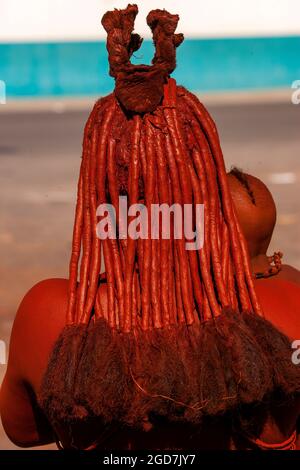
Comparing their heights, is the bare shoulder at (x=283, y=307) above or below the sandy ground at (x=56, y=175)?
below

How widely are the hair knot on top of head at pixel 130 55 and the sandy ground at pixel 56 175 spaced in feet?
7.14

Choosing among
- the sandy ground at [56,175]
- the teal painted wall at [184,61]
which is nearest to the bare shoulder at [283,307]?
the sandy ground at [56,175]

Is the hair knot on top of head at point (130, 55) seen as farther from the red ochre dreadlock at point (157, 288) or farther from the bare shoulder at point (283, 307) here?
the bare shoulder at point (283, 307)

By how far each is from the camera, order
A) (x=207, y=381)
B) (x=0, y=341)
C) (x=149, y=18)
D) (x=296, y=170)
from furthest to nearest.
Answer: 1. (x=296, y=170)
2. (x=0, y=341)
3. (x=149, y=18)
4. (x=207, y=381)

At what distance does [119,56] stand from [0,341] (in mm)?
2781

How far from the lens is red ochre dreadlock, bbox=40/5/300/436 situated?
1.71 meters

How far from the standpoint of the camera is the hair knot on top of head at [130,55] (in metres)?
1.84

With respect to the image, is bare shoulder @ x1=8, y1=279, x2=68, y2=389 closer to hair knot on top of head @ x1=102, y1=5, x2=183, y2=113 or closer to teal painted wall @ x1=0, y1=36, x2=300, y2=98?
hair knot on top of head @ x1=102, y1=5, x2=183, y2=113

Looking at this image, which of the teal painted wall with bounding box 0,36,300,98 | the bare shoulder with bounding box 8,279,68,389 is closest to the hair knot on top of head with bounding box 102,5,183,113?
the bare shoulder with bounding box 8,279,68,389

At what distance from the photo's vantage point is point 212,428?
6.02 feet

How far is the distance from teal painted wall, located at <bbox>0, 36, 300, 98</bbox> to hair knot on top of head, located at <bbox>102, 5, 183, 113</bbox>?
8044 mm

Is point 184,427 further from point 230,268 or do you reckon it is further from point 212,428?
point 230,268
